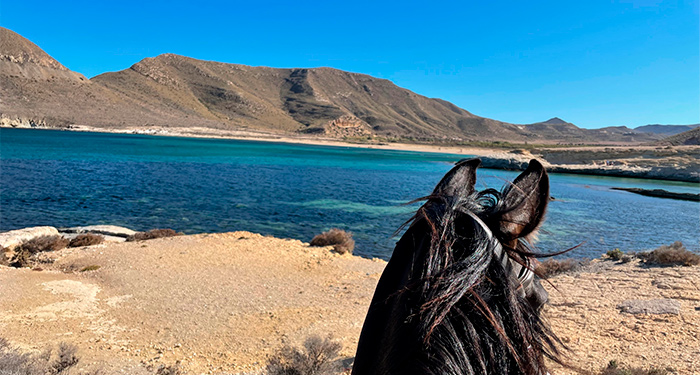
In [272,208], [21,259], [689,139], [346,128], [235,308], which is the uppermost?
[346,128]

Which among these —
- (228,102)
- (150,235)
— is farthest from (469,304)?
(228,102)

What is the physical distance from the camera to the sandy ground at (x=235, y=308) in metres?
4.89

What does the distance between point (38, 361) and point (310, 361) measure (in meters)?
3.17

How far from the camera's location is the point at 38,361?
4.43 meters

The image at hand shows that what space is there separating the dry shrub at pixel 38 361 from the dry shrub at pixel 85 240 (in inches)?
255

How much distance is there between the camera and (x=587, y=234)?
1439 cm

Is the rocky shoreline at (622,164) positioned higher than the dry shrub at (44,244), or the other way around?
the rocky shoreline at (622,164)

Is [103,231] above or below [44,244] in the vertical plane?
below

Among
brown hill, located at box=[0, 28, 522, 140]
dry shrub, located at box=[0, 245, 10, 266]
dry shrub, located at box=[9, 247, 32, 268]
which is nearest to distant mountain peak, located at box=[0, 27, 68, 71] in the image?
brown hill, located at box=[0, 28, 522, 140]

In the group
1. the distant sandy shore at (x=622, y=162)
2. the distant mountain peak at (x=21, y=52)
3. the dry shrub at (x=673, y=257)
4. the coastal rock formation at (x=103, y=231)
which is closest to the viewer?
the dry shrub at (x=673, y=257)

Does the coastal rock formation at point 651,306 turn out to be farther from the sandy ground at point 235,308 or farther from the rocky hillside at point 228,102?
the rocky hillside at point 228,102

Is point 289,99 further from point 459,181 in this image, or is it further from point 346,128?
point 459,181

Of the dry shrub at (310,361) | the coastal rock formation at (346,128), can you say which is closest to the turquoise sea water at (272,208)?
the dry shrub at (310,361)

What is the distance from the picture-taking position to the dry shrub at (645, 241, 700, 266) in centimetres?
838
